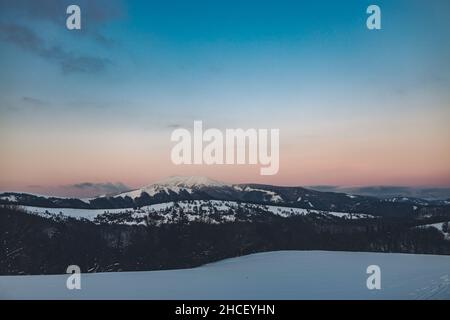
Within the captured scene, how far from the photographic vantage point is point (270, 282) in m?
4.35

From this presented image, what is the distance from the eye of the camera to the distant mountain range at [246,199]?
540 cm

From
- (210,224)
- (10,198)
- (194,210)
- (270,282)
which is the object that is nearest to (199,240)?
(210,224)

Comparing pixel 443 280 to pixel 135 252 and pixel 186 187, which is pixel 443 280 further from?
pixel 135 252

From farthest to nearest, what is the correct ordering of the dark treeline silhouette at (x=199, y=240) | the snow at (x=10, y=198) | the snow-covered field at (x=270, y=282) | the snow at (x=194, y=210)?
the snow at (x=194, y=210)
the dark treeline silhouette at (x=199, y=240)
the snow at (x=10, y=198)
the snow-covered field at (x=270, y=282)

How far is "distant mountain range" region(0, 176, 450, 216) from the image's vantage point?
5.40m

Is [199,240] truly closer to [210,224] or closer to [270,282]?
[210,224]

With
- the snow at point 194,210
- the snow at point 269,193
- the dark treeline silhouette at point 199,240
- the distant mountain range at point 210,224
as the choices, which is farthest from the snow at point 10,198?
the snow at point 269,193

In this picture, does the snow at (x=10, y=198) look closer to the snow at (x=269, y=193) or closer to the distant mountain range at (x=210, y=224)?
the distant mountain range at (x=210, y=224)

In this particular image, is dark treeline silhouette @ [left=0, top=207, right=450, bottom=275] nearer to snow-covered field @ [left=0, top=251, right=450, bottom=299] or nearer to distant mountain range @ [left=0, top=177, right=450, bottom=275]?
distant mountain range @ [left=0, top=177, right=450, bottom=275]

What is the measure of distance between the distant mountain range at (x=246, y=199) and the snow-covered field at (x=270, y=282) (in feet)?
2.77

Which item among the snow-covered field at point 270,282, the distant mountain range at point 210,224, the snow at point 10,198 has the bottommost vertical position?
the snow-covered field at point 270,282

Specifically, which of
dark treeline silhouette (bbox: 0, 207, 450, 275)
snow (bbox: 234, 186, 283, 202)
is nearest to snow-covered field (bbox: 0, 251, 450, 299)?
dark treeline silhouette (bbox: 0, 207, 450, 275)

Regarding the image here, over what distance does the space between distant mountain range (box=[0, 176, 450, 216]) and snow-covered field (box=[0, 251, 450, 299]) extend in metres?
0.84

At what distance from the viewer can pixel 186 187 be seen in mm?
5457
